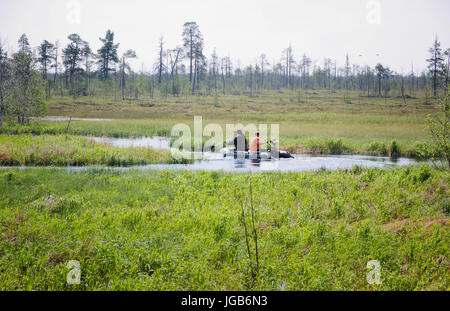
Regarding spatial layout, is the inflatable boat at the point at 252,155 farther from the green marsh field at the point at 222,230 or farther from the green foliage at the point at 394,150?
the green foliage at the point at 394,150

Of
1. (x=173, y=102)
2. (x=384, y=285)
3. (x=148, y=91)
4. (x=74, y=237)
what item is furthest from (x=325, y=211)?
(x=148, y=91)

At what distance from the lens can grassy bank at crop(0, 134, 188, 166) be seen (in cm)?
1727

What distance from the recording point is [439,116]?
464 inches

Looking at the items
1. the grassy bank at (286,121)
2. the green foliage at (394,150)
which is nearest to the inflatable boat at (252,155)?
the grassy bank at (286,121)

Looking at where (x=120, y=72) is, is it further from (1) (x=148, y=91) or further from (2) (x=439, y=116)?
(2) (x=439, y=116)

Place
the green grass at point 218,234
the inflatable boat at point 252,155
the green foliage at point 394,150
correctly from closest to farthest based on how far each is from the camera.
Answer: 1. the green grass at point 218,234
2. the inflatable boat at point 252,155
3. the green foliage at point 394,150

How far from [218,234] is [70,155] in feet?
48.5

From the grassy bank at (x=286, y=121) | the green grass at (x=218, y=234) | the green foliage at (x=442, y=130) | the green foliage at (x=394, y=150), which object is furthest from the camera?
the grassy bank at (x=286, y=121)

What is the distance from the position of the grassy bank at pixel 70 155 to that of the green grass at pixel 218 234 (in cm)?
590

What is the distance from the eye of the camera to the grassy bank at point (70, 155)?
17266mm

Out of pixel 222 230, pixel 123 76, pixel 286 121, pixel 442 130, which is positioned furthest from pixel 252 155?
pixel 123 76

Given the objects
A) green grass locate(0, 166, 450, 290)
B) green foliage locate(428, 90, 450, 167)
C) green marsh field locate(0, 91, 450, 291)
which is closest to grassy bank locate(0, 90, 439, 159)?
green foliage locate(428, 90, 450, 167)

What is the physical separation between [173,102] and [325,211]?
6075 cm

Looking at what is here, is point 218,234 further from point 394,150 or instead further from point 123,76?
point 123,76
